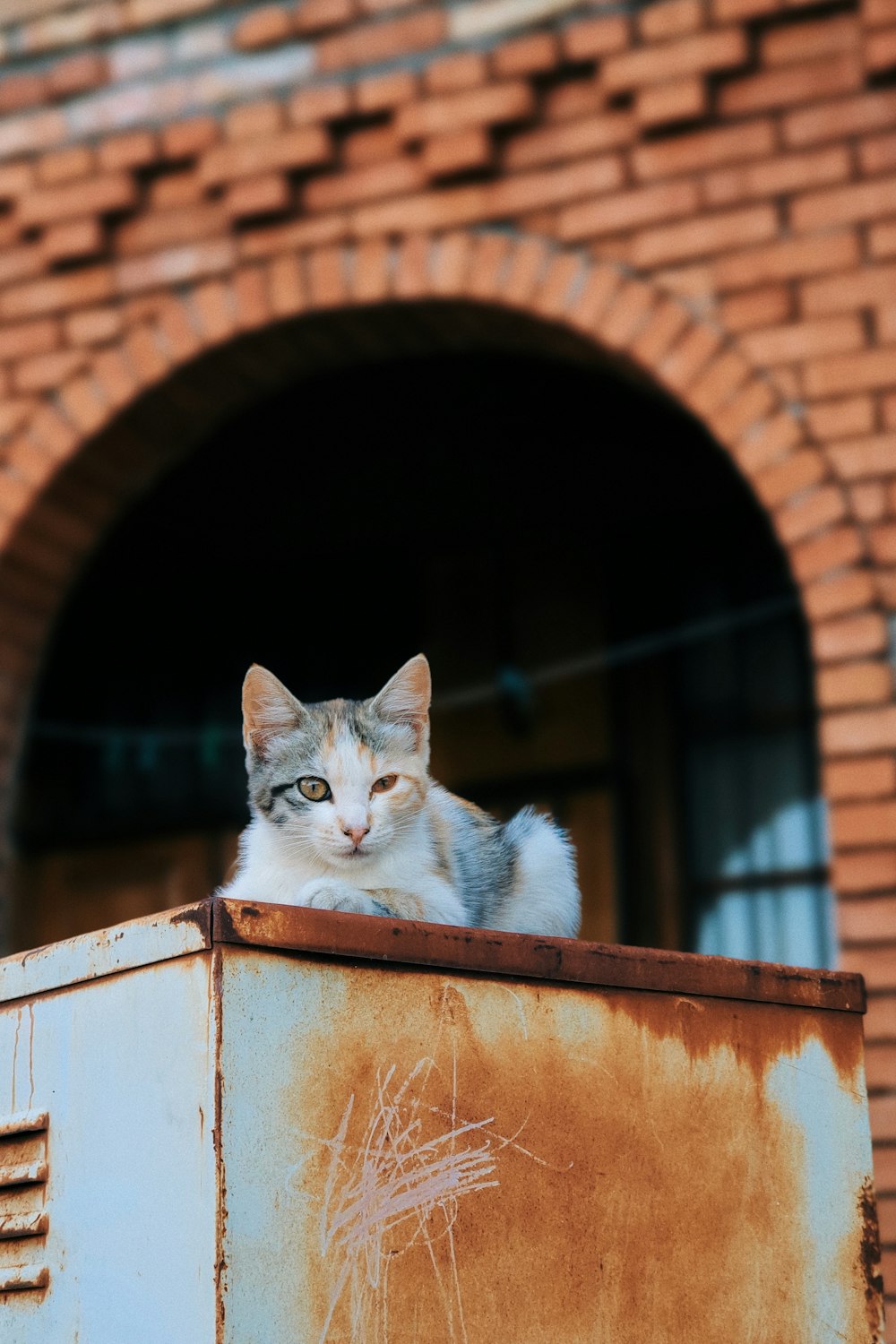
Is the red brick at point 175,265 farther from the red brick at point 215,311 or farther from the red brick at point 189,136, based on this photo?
the red brick at point 189,136

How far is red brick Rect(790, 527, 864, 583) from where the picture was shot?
4039mm

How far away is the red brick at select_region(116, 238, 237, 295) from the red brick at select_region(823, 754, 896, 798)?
2181 millimetres

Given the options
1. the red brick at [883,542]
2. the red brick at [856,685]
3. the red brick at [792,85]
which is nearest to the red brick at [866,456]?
the red brick at [883,542]

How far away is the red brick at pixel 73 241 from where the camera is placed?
491cm

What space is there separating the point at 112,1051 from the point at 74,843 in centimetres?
537

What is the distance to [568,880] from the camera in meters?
2.68

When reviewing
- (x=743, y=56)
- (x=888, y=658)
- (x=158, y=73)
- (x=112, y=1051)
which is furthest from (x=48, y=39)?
(x=112, y=1051)

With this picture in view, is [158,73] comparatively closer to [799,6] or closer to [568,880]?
[799,6]

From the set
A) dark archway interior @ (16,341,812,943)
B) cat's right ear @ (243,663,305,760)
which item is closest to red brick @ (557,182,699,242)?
dark archway interior @ (16,341,812,943)

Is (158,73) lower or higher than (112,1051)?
higher

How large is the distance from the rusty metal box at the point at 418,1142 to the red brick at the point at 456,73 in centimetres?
309

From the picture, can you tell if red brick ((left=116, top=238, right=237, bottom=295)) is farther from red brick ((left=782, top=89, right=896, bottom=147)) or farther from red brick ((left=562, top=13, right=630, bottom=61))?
red brick ((left=782, top=89, right=896, bottom=147))

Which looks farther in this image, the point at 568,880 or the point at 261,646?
the point at 261,646

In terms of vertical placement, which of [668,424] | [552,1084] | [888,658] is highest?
[668,424]
